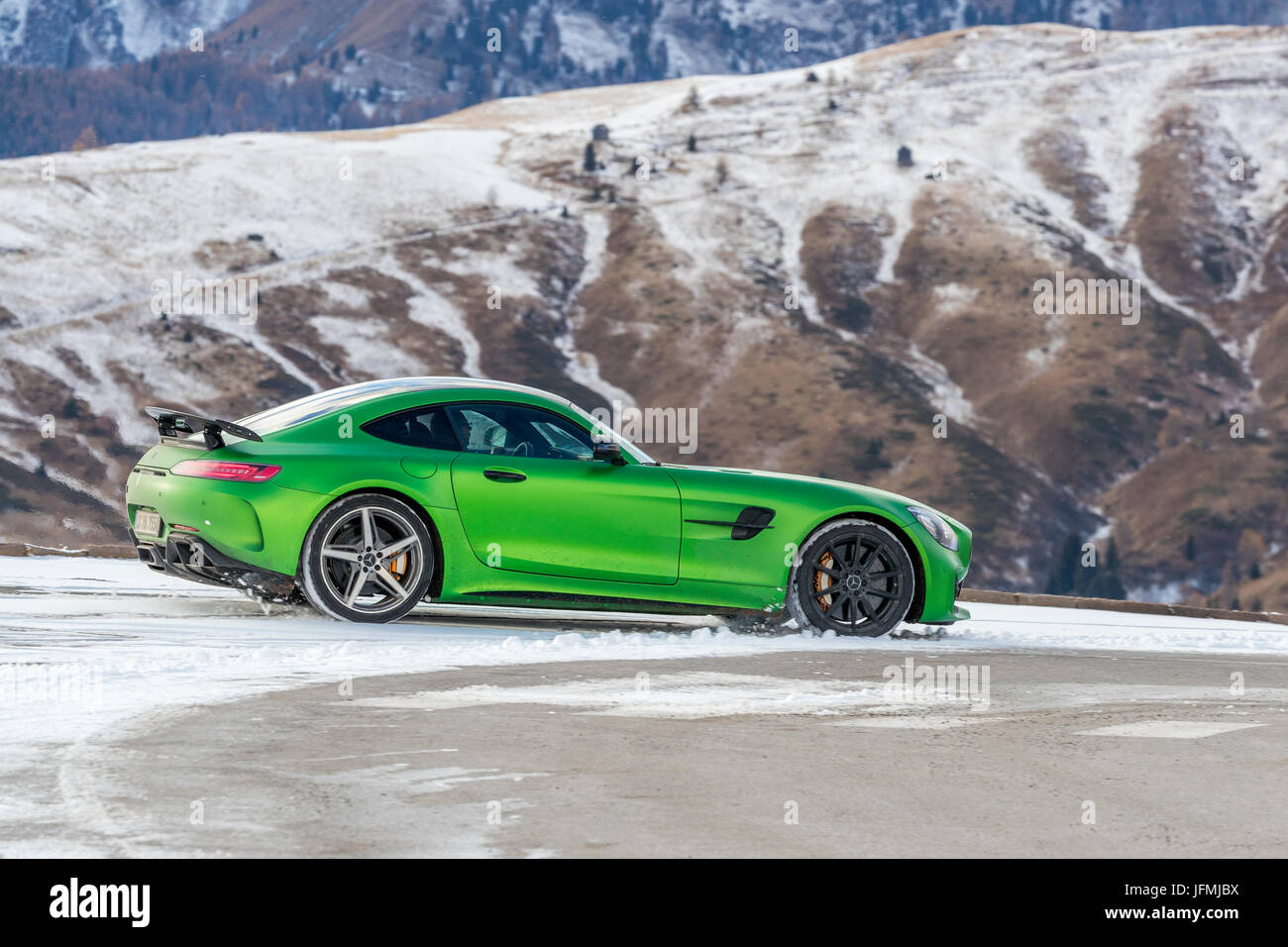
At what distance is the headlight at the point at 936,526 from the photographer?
33.8 ft

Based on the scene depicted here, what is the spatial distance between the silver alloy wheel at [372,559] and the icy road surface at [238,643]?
216 mm

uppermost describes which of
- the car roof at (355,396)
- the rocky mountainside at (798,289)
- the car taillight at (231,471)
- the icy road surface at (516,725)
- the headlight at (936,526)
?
the rocky mountainside at (798,289)

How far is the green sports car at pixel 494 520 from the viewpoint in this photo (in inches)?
371

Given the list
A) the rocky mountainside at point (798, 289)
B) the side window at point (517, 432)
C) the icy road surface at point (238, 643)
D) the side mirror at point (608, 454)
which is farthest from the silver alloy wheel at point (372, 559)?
the rocky mountainside at point (798, 289)

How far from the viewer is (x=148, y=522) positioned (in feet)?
32.1

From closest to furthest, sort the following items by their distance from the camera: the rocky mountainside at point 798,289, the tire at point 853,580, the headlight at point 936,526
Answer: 1. the tire at point 853,580
2. the headlight at point 936,526
3. the rocky mountainside at point 798,289

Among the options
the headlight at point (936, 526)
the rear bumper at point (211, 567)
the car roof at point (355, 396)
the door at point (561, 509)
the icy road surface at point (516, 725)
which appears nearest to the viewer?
the icy road surface at point (516, 725)

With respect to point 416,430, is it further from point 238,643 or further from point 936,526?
point 936,526

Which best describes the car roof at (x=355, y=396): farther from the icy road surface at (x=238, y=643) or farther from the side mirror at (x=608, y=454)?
the icy road surface at (x=238, y=643)

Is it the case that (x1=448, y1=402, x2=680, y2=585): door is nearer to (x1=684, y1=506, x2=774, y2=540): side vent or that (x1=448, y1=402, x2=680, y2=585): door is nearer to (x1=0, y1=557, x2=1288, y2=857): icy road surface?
(x1=684, y1=506, x2=774, y2=540): side vent

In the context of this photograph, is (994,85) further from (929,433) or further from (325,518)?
(325,518)

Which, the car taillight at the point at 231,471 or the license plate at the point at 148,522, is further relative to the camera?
the license plate at the point at 148,522

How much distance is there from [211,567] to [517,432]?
1823 millimetres

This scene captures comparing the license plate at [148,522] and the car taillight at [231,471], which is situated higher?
the car taillight at [231,471]
